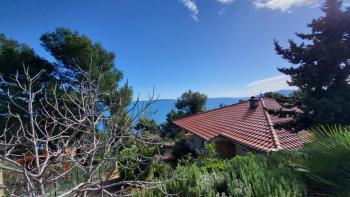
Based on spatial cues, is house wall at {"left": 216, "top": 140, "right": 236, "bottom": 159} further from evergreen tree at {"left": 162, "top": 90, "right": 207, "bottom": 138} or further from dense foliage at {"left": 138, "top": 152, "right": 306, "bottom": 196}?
evergreen tree at {"left": 162, "top": 90, "right": 207, "bottom": 138}

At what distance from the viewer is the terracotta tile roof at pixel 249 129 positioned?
42.2ft

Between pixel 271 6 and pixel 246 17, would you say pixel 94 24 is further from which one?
pixel 271 6

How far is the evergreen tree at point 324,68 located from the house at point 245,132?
1.20 meters

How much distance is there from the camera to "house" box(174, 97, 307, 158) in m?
12.9

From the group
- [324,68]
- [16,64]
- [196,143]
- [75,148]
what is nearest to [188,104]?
[196,143]

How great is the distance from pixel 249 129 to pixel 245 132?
1.38 feet

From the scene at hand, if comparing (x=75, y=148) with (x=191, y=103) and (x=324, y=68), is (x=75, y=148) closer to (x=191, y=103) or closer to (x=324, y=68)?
(x=324, y=68)

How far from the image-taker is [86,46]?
17.6 meters

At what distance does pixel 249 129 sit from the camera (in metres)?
16.1

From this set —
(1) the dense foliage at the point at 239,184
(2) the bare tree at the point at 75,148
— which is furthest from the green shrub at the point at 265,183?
(2) the bare tree at the point at 75,148

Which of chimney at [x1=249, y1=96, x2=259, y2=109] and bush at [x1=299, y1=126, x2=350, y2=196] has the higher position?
chimney at [x1=249, y1=96, x2=259, y2=109]

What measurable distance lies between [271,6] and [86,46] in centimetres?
1168

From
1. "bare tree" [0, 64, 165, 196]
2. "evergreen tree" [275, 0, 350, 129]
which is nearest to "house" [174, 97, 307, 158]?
"evergreen tree" [275, 0, 350, 129]

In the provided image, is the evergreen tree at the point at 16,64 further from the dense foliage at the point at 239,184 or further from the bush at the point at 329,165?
the bush at the point at 329,165
